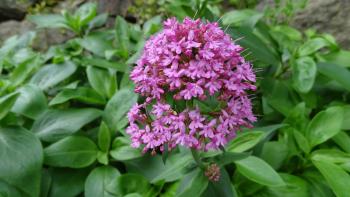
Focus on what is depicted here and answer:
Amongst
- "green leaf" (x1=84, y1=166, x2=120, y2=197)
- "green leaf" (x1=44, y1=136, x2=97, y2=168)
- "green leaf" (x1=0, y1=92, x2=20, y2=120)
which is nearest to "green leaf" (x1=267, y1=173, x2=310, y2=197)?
"green leaf" (x1=84, y1=166, x2=120, y2=197)

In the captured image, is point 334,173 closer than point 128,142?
Yes

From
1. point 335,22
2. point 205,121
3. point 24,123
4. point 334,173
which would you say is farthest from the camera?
point 335,22

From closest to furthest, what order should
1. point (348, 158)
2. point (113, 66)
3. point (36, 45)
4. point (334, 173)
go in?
point (334, 173)
point (348, 158)
point (113, 66)
point (36, 45)

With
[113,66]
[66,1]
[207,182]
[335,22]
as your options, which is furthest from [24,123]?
[335,22]

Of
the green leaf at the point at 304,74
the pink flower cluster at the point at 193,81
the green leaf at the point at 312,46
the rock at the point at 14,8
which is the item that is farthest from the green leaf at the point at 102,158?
the rock at the point at 14,8

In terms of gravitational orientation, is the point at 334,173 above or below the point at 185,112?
below

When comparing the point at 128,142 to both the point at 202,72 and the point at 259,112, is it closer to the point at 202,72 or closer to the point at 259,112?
the point at 259,112

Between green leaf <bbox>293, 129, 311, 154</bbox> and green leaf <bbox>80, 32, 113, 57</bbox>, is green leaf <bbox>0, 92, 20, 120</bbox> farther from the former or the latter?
green leaf <bbox>293, 129, 311, 154</bbox>
